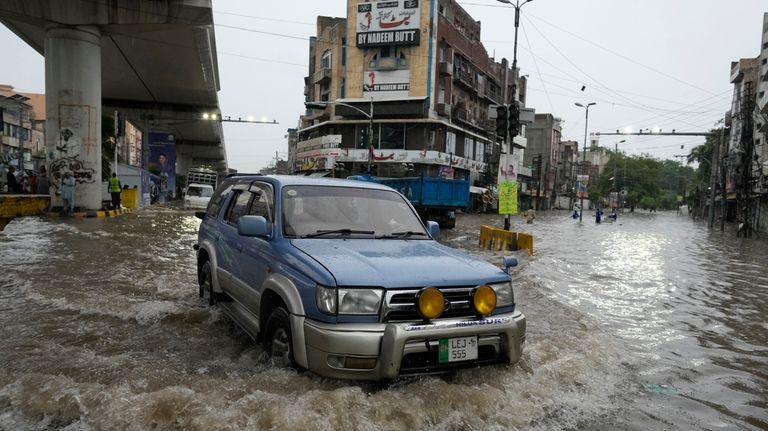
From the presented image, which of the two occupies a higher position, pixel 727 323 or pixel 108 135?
pixel 108 135

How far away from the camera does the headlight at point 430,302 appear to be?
3.28 metres

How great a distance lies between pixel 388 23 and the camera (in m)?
44.7

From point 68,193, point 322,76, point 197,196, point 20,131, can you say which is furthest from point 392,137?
point 20,131

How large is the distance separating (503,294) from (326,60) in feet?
167

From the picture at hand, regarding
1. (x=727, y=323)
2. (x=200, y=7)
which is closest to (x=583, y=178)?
(x=200, y=7)

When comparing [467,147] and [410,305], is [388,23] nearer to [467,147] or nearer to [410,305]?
[467,147]


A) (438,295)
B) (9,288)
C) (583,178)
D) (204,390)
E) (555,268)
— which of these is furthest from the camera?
(583,178)

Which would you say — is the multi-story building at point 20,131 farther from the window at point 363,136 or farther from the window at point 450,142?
the window at point 450,142

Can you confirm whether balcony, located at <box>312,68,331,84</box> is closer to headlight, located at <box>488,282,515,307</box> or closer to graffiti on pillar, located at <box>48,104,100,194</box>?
graffiti on pillar, located at <box>48,104,100,194</box>

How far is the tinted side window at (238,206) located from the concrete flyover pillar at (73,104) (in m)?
15.9

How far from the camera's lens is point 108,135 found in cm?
3169

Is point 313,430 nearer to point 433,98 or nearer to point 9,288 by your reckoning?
point 9,288

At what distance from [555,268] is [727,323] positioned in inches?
184

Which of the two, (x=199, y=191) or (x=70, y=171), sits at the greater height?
(x=70, y=171)
